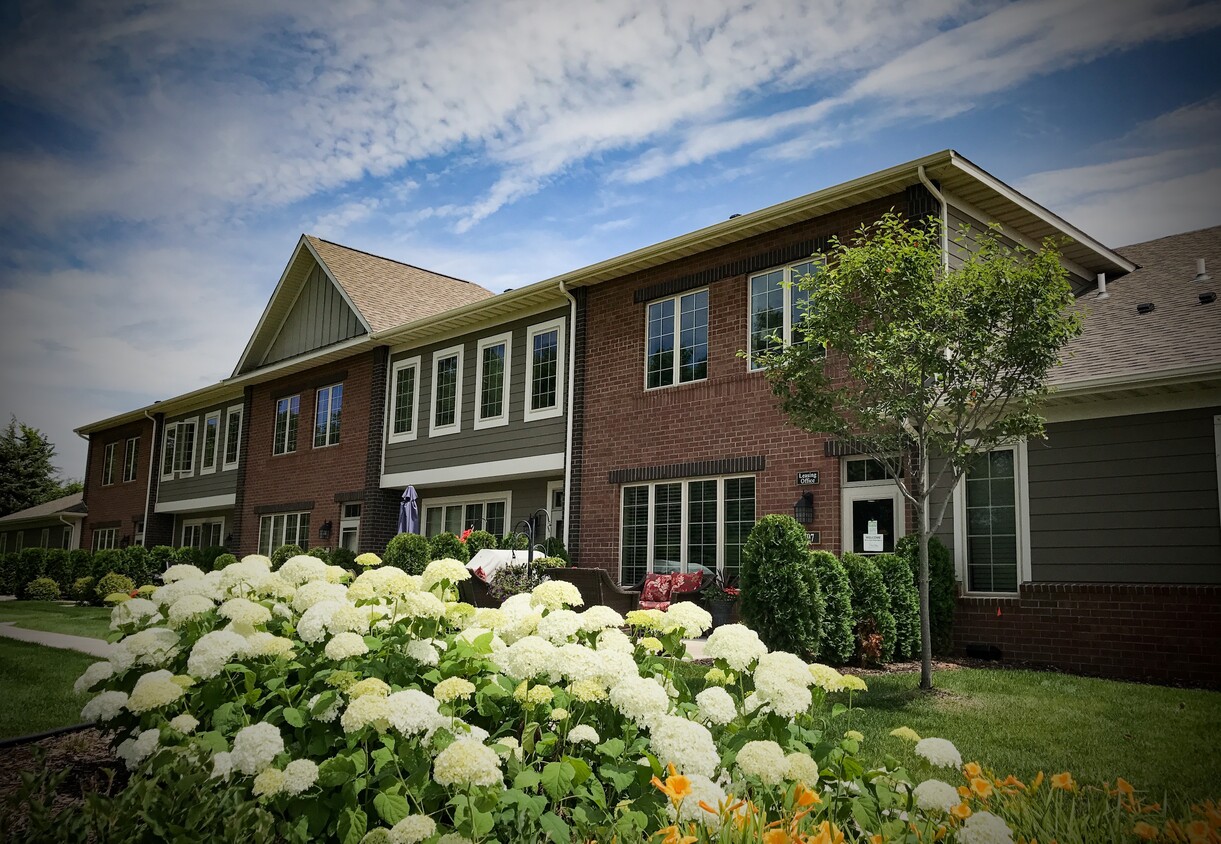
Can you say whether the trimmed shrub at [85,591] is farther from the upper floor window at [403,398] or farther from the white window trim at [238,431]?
the upper floor window at [403,398]

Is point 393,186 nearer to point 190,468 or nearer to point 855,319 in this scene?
point 855,319

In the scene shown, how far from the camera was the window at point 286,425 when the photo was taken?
22781 mm

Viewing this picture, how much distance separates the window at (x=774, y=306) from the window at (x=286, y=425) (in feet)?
45.1

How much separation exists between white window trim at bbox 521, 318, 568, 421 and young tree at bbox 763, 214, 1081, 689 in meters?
7.49

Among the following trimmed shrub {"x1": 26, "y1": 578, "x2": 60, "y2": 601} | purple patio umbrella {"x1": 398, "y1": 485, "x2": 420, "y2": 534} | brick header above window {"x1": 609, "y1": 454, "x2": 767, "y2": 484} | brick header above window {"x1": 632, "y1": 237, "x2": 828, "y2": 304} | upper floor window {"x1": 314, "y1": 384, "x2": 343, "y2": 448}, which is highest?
brick header above window {"x1": 632, "y1": 237, "x2": 828, "y2": 304}

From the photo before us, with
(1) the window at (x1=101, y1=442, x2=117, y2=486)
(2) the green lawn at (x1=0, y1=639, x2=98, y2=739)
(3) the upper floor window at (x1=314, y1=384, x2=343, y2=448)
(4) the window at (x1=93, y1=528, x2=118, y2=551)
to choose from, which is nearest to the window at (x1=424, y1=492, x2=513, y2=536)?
(3) the upper floor window at (x1=314, y1=384, x2=343, y2=448)

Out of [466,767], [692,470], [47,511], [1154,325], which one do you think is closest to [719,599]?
[692,470]

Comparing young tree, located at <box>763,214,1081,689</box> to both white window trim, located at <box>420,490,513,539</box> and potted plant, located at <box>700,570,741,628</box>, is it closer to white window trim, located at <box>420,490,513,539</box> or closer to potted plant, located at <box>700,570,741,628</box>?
potted plant, located at <box>700,570,741,628</box>

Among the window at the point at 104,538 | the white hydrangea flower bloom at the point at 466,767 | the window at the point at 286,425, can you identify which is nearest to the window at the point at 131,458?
the window at the point at 104,538

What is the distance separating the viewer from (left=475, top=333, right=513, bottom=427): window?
17438 mm

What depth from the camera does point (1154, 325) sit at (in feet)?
35.7

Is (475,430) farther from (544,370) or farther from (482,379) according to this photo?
(544,370)

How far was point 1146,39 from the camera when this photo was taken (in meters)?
3.94

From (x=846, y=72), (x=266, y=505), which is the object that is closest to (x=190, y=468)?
(x=266, y=505)
